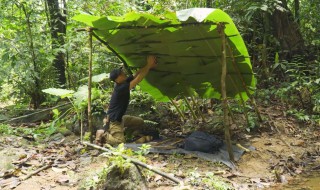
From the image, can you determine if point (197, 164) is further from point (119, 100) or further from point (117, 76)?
point (117, 76)

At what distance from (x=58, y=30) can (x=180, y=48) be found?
5.31 metres

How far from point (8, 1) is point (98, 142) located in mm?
4674

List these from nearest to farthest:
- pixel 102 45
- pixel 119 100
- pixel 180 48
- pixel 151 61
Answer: pixel 180 48, pixel 119 100, pixel 151 61, pixel 102 45

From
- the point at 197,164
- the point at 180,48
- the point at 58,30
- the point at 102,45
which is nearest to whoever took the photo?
the point at 197,164

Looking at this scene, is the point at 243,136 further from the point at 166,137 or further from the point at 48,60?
the point at 48,60

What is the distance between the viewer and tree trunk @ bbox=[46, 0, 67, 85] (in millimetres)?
9380

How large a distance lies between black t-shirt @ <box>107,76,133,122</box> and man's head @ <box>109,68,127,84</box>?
73mm

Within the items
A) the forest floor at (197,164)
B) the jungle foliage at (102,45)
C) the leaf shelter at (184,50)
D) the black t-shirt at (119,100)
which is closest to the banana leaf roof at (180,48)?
the leaf shelter at (184,50)

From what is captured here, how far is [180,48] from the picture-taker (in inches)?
221

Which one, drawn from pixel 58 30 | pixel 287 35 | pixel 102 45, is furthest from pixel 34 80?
pixel 287 35

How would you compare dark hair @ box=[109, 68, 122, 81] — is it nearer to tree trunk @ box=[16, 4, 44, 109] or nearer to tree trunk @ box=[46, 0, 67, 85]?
tree trunk @ box=[16, 4, 44, 109]

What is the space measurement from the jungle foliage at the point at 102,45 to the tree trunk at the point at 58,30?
1.1 inches

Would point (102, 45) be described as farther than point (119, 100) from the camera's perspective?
Yes

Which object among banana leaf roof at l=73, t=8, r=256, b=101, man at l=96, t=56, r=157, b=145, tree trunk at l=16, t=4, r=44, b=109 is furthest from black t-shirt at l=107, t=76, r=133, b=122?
tree trunk at l=16, t=4, r=44, b=109
